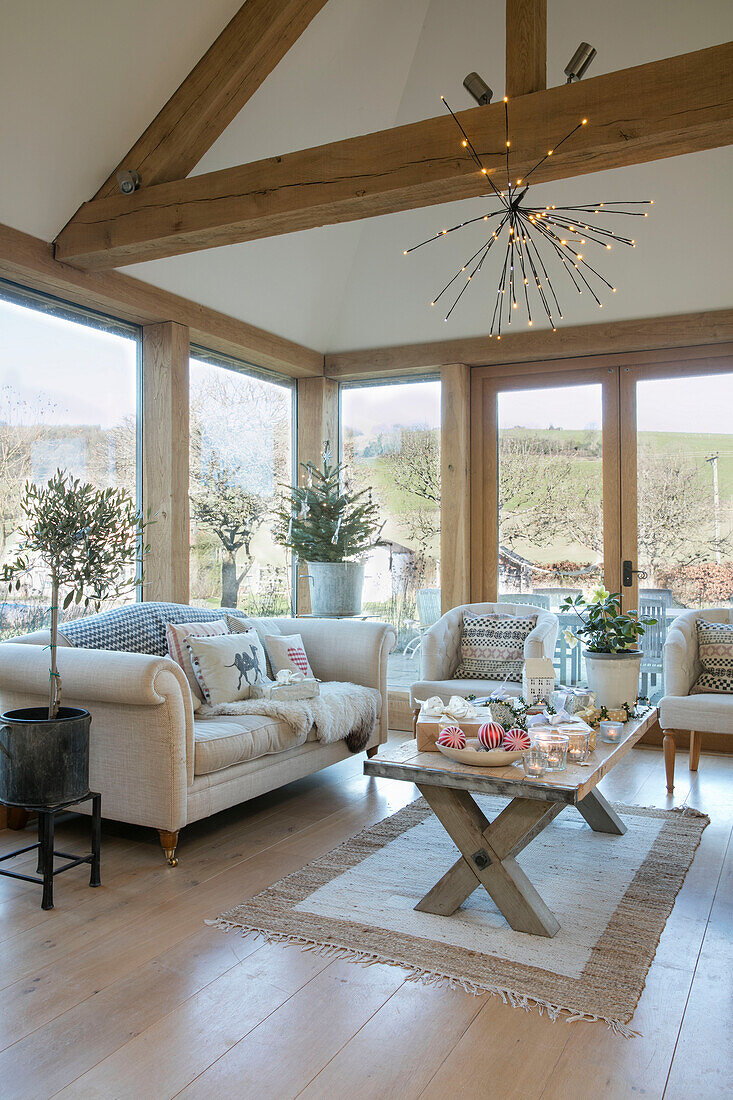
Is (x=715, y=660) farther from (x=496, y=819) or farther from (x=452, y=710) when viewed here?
(x=496, y=819)

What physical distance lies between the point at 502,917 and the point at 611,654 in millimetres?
1504

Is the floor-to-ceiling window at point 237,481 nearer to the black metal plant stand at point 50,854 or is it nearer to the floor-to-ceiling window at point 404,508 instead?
the floor-to-ceiling window at point 404,508

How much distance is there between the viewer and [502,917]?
2.67 metres

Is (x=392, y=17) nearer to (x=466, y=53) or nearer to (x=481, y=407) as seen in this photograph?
(x=466, y=53)

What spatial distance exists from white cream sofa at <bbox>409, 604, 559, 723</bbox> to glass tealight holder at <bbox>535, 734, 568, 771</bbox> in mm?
1676

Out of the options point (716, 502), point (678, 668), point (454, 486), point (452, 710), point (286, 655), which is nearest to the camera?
point (452, 710)

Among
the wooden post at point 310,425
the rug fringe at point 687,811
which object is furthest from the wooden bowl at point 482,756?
the wooden post at point 310,425

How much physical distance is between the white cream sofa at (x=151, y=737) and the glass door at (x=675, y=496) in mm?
2669

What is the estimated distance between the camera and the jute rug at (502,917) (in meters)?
2.28

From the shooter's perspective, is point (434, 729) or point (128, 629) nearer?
point (434, 729)

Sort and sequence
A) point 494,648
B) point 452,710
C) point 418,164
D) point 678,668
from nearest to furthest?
point 452,710, point 418,164, point 678,668, point 494,648

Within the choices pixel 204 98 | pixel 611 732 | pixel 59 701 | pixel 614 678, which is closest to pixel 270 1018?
pixel 59 701

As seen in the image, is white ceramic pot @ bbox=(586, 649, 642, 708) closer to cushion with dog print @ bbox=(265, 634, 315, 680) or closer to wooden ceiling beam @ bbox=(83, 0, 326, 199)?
cushion with dog print @ bbox=(265, 634, 315, 680)

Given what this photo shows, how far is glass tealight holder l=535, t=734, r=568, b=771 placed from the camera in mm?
2622
